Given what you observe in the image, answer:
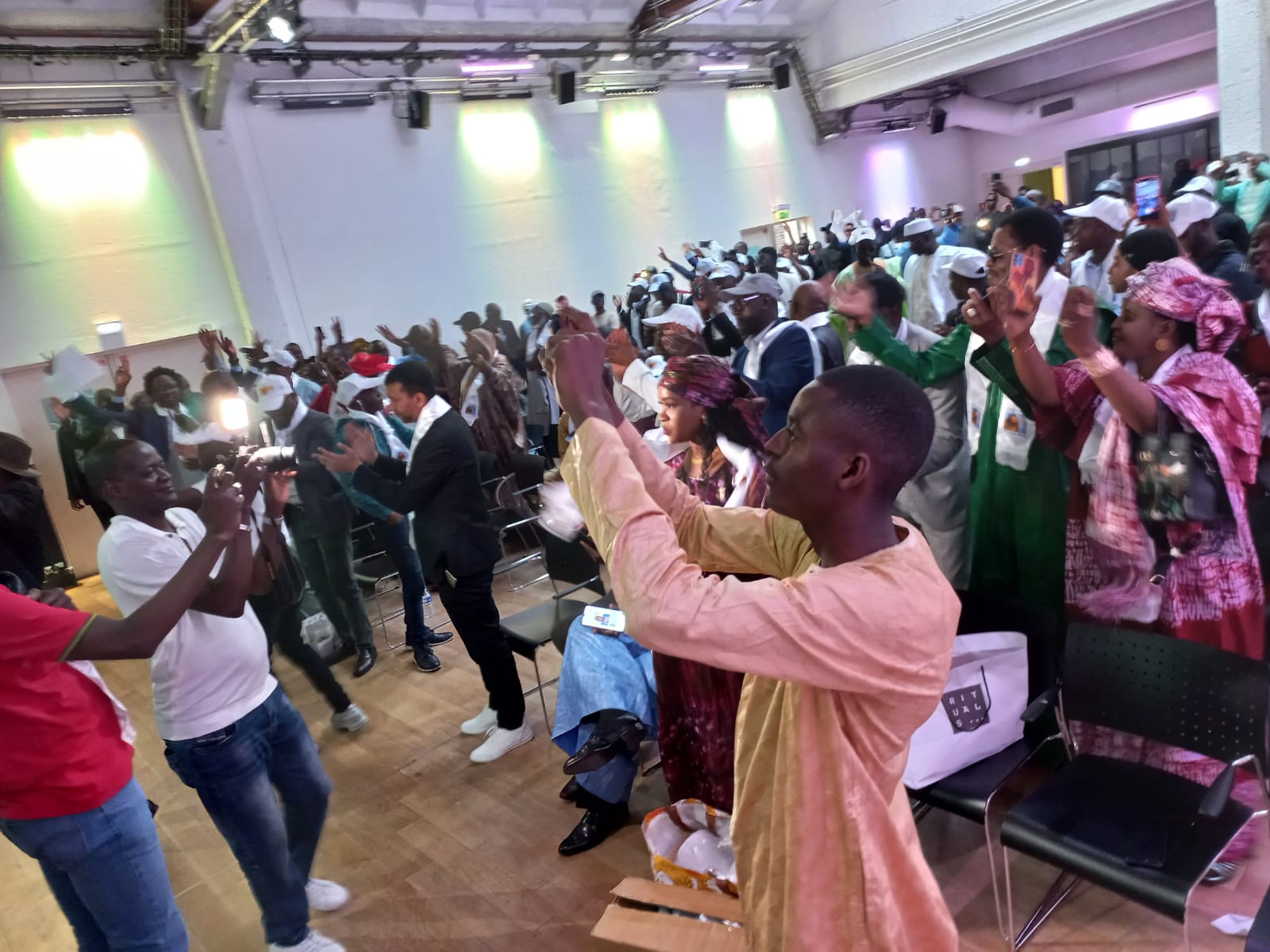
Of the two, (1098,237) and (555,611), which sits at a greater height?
(1098,237)

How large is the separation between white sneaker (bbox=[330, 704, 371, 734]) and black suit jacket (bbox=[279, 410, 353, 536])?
2.96 ft

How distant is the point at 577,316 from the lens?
1.39m

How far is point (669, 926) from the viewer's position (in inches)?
62.9

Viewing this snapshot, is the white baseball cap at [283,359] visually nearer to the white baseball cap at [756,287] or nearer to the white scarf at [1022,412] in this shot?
the white baseball cap at [756,287]

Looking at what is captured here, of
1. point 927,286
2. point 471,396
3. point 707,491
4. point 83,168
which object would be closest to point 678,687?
point 707,491

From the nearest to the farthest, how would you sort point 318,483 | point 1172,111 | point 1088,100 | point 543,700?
point 543,700 → point 318,483 → point 1172,111 → point 1088,100

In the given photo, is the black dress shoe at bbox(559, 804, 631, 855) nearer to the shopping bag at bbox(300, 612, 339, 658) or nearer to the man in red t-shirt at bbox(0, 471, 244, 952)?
the man in red t-shirt at bbox(0, 471, 244, 952)

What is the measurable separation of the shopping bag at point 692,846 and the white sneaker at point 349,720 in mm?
1959

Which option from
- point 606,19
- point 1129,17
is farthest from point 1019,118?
point 606,19

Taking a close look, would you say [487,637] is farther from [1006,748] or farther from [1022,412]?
[1022,412]

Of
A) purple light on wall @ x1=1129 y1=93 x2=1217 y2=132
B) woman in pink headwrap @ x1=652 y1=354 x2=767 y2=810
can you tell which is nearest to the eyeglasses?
woman in pink headwrap @ x1=652 y1=354 x2=767 y2=810

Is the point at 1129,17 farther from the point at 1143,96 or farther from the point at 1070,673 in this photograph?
the point at 1070,673

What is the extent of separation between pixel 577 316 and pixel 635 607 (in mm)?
598

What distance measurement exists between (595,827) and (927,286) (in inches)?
179
